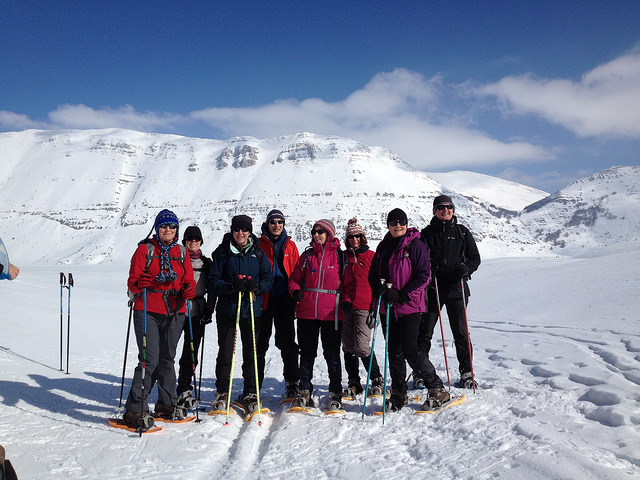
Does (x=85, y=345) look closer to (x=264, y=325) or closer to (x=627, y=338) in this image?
(x=264, y=325)

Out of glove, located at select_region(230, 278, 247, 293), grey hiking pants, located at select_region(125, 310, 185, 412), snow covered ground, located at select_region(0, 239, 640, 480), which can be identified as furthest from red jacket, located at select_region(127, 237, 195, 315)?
snow covered ground, located at select_region(0, 239, 640, 480)

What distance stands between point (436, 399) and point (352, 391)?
1.28m

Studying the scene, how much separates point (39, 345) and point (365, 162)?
166858 mm

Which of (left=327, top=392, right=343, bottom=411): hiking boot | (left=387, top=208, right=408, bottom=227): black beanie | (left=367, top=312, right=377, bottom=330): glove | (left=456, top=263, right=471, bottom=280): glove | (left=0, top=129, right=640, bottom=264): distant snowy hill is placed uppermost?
(left=0, top=129, right=640, bottom=264): distant snowy hill

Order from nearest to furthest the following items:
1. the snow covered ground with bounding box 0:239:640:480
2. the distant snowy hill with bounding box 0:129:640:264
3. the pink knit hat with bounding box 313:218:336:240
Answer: the snow covered ground with bounding box 0:239:640:480
the pink knit hat with bounding box 313:218:336:240
the distant snowy hill with bounding box 0:129:640:264

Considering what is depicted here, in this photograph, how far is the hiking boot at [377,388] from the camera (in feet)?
18.2

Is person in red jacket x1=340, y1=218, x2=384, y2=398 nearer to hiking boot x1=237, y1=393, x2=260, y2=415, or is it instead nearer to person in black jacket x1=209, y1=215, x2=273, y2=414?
person in black jacket x1=209, y1=215, x2=273, y2=414

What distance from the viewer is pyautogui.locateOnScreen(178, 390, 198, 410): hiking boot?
5.01m

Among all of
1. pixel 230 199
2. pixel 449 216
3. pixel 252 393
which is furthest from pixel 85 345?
pixel 230 199

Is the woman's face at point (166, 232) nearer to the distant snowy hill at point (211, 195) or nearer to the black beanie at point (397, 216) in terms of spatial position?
the black beanie at point (397, 216)

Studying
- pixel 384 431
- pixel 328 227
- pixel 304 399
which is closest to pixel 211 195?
pixel 328 227

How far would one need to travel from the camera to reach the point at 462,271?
17.7 feet

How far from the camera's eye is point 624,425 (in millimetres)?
3742

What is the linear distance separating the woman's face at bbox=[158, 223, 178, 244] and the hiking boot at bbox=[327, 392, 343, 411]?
2.72 meters
